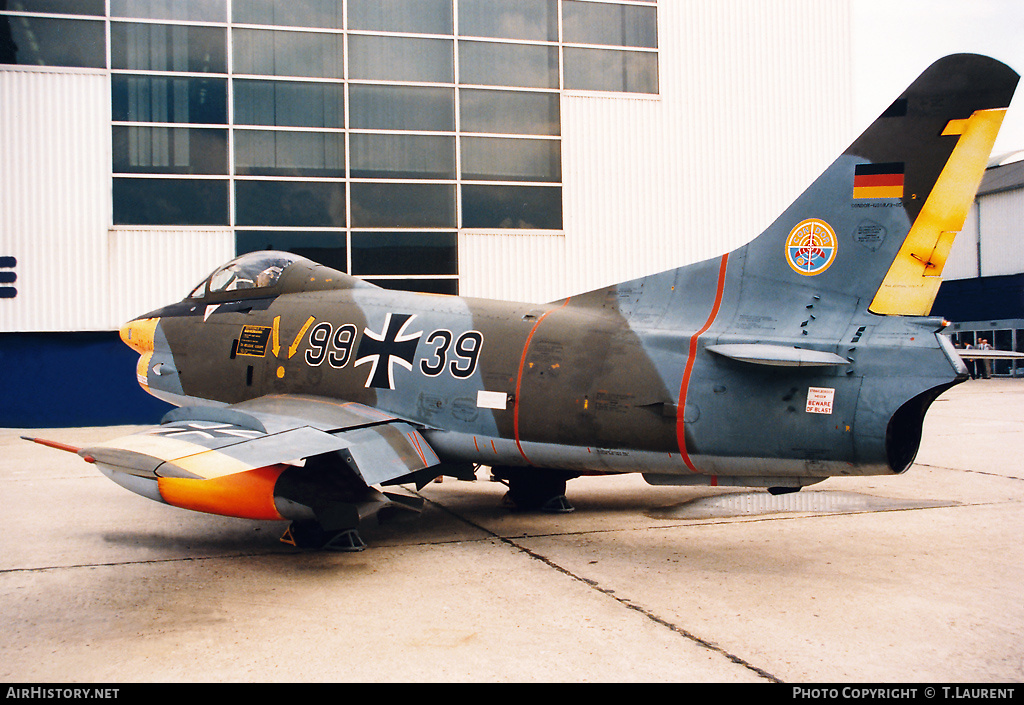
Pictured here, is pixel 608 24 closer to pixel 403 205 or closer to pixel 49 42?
pixel 403 205

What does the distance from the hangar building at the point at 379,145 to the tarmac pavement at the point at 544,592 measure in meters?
8.82

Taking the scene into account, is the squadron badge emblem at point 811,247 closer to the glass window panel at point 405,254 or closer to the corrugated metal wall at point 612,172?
the corrugated metal wall at point 612,172

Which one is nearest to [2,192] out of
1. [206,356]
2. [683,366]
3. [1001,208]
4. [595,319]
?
[206,356]

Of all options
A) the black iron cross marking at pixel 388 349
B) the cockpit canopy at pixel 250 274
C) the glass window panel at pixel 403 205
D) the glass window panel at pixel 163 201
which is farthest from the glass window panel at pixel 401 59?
the black iron cross marking at pixel 388 349

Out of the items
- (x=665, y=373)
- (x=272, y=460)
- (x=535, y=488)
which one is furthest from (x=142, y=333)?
(x=665, y=373)

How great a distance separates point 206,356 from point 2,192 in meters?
11.2

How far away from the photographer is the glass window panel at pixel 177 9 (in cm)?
1628

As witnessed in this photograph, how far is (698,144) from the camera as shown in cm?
1816

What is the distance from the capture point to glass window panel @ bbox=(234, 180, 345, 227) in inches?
645

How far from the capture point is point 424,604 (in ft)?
16.3

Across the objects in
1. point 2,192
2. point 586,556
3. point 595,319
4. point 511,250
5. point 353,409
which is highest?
point 2,192
